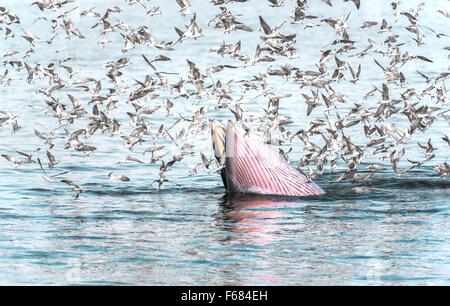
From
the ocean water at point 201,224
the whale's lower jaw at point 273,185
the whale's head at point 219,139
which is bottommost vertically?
the ocean water at point 201,224

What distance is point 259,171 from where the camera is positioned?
16.8 meters

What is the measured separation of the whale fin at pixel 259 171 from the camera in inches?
651

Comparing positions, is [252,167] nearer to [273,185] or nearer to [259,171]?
[259,171]

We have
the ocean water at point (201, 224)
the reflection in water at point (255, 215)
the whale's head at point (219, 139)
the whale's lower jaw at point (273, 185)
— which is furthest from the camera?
the whale's lower jaw at point (273, 185)

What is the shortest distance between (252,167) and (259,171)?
7.0 inches

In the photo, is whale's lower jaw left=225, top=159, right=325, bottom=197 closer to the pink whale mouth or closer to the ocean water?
the pink whale mouth

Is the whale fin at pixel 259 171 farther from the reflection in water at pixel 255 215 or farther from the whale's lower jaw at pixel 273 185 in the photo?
the reflection in water at pixel 255 215

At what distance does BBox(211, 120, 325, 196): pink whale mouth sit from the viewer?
1647cm

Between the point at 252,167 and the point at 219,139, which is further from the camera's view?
the point at 252,167

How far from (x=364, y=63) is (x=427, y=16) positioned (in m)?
12.8

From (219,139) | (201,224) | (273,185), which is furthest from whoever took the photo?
(273,185)

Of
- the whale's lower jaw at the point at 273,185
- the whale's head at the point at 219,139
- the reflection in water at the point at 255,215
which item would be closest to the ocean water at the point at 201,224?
the reflection in water at the point at 255,215

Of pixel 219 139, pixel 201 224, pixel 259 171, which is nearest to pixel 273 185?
pixel 259 171

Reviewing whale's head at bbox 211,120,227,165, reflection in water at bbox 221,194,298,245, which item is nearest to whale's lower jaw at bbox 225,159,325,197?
reflection in water at bbox 221,194,298,245
